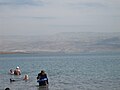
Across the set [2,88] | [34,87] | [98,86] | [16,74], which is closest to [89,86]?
[98,86]

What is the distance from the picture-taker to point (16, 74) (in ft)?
198

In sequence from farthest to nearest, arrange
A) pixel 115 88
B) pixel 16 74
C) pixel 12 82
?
pixel 16 74 < pixel 12 82 < pixel 115 88

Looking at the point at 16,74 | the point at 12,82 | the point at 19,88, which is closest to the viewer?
the point at 19,88

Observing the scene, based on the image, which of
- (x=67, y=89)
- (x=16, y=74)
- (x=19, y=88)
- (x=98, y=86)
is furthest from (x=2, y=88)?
(x=16, y=74)

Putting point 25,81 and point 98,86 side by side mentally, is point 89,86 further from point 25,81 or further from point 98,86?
point 25,81

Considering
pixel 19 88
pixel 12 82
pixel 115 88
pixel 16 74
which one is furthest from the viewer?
pixel 16 74

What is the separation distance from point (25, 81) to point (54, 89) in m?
10.5

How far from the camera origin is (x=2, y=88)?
41375 millimetres

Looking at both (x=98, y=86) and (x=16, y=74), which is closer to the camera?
(x=98, y=86)

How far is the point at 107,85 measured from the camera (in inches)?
1641

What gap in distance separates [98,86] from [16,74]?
73.1 ft

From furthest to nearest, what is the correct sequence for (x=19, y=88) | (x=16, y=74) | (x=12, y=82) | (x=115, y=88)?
(x=16, y=74)
(x=12, y=82)
(x=19, y=88)
(x=115, y=88)

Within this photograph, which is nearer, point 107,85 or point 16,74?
point 107,85

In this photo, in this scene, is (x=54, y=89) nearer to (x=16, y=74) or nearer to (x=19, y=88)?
(x=19, y=88)
